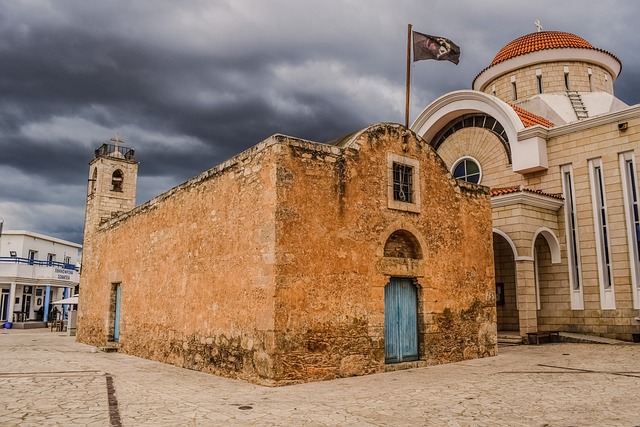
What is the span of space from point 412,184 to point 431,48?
5.04m

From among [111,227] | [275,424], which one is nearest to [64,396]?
[275,424]

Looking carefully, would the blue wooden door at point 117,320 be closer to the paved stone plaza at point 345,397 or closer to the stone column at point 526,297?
the paved stone plaza at point 345,397

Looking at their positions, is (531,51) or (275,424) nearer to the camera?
(275,424)

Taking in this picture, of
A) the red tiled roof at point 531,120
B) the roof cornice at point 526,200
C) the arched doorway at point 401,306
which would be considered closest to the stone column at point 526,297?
the roof cornice at point 526,200

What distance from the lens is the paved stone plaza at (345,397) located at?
534cm

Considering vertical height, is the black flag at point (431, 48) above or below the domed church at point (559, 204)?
above

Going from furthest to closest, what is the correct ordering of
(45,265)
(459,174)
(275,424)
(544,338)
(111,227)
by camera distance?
(45,265)
(459,174)
(111,227)
(544,338)
(275,424)

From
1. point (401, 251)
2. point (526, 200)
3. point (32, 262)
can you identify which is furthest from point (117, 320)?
point (32, 262)

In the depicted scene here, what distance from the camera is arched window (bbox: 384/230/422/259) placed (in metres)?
9.52

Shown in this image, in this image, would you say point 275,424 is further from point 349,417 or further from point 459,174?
point 459,174

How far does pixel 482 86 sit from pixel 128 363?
18.3 meters

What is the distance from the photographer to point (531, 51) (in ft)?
65.7

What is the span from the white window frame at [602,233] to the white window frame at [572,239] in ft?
1.78

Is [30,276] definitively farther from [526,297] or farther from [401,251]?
[526,297]
